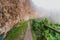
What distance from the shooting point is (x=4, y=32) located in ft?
12.9

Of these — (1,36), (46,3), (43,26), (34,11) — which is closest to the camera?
(1,36)

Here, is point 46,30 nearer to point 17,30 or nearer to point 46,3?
point 17,30

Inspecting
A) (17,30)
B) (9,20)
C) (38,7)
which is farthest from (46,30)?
(38,7)

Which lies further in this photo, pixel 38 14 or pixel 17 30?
pixel 38 14

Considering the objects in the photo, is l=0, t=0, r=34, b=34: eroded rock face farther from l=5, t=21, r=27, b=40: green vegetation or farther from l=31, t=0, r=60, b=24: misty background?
l=31, t=0, r=60, b=24: misty background

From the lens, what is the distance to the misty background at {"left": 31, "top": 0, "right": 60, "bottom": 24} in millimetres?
8203

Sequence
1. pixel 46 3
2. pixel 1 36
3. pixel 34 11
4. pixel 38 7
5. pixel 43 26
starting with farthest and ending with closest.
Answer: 1. pixel 46 3
2. pixel 38 7
3. pixel 34 11
4. pixel 43 26
5. pixel 1 36

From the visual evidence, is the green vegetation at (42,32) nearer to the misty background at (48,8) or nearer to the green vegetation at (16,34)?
the green vegetation at (16,34)

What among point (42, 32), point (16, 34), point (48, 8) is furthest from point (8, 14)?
point (48, 8)

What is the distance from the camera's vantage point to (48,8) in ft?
29.6

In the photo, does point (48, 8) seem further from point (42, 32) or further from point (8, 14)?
point (8, 14)

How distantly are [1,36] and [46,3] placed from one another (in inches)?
222

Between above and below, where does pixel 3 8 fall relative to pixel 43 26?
above

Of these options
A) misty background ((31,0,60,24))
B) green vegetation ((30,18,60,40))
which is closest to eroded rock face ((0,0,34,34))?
green vegetation ((30,18,60,40))
